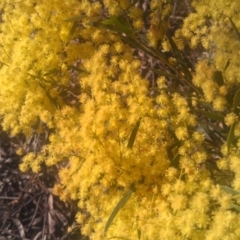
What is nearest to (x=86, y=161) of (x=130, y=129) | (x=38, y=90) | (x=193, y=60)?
(x=130, y=129)

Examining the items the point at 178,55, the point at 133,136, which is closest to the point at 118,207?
the point at 133,136

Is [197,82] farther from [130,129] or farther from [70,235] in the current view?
[70,235]

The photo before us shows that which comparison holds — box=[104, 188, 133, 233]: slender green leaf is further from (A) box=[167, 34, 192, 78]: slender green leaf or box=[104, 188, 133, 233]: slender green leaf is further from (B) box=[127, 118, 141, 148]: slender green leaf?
(A) box=[167, 34, 192, 78]: slender green leaf

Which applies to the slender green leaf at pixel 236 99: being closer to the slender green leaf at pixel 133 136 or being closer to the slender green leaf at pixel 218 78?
the slender green leaf at pixel 218 78

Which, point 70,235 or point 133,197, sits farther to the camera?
point 70,235

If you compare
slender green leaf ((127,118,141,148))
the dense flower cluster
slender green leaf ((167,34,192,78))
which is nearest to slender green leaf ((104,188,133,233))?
the dense flower cluster

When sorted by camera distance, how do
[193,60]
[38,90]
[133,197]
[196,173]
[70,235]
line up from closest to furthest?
[196,173]
[133,197]
[38,90]
[193,60]
[70,235]
